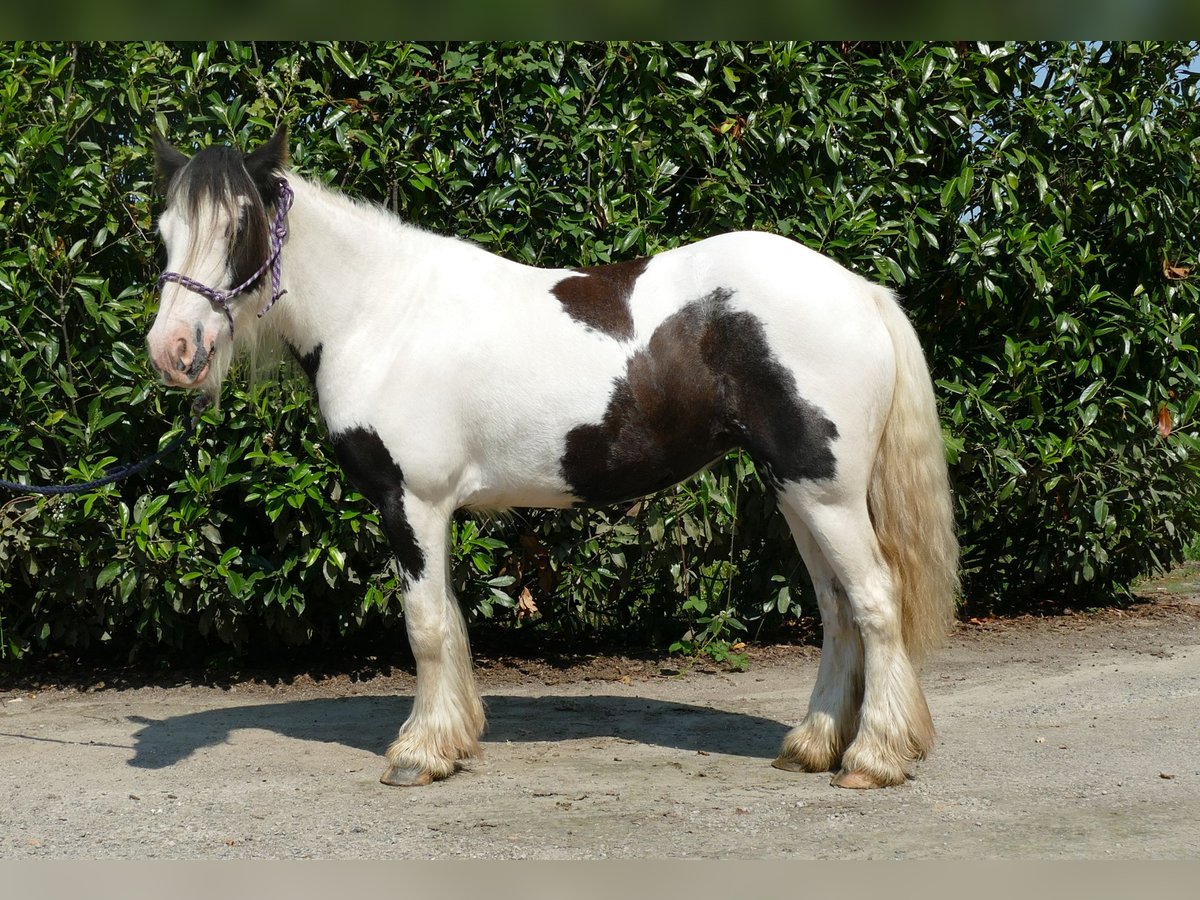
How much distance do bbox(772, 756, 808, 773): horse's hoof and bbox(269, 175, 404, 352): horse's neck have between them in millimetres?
2403

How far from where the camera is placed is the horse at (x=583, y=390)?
3.97m

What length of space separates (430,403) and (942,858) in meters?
2.35

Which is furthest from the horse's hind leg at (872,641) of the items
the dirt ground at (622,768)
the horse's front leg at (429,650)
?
the horse's front leg at (429,650)

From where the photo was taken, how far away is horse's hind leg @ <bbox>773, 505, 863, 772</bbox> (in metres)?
4.27

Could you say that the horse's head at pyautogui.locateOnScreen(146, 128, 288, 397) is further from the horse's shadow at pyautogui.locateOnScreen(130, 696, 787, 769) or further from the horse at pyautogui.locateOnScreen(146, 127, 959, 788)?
the horse's shadow at pyautogui.locateOnScreen(130, 696, 787, 769)

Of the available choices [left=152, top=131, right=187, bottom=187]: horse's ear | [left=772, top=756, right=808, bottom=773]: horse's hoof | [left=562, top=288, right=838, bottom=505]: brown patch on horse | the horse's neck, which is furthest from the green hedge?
[left=772, top=756, right=808, bottom=773]: horse's hoof

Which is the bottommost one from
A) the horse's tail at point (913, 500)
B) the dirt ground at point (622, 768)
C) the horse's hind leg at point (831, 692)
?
the dirt ground at point (622, 768)

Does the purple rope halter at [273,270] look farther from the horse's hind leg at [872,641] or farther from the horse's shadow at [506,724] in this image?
the horse's hind leg at [872,641]

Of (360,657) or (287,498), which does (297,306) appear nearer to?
(287,498)

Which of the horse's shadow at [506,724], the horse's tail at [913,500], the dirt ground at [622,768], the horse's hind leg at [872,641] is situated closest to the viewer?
the dirt ground at [622,768]

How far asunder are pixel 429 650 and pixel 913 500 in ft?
6.38

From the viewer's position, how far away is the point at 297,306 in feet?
14.1

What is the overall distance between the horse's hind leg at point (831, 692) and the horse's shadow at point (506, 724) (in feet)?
0.91

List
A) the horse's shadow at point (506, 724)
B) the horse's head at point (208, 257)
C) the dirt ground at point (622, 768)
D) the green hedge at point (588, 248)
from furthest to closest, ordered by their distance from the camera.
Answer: the green hedge at point (588, 248) → the horse's shadow at point (506, 724) → the horse's head at point (208, 257) → the dirt ground at point (622, 768)
